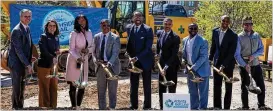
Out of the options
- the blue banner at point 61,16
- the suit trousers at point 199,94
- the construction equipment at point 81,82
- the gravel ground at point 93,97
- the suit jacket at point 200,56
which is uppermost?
the blue banner at point 61,16

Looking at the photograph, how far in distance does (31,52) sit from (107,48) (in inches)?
44.5

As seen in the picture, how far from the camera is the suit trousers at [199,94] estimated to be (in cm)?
637

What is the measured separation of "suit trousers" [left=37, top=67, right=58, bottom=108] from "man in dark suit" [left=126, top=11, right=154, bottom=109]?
1.23 metres

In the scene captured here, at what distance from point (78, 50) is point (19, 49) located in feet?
2.82

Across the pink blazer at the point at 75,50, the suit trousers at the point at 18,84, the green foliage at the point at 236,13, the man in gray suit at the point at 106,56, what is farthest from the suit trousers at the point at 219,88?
the green foliage at the point at 236,13

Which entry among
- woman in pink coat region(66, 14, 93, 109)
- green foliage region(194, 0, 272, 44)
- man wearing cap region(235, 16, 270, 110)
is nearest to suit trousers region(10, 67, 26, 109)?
woman in pink coat region(66, 14, 93, 109)

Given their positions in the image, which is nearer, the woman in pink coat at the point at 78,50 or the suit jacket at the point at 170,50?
the woman in pink coat at the point at 78,50

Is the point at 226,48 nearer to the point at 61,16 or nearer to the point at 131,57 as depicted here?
the point at 131,57

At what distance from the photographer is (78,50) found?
630 centimetres

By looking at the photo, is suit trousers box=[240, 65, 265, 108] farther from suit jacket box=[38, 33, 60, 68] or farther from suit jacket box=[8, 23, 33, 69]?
suit jacket box=[8, 23, 33, 69]

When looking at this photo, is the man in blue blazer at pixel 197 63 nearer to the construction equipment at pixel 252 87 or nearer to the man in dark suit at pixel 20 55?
the construction equipment at pixel 252 87

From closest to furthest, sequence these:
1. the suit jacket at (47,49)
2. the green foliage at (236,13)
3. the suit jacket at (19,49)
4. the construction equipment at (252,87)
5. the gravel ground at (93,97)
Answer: the suit jacket at (19,49)
the suit jacket at (47,49)
the construction equipment at (252,87)
the gravel ground at (93,97)
the green foliage at (236,13)

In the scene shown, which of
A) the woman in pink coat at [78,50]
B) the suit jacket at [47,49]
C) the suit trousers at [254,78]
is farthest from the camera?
the suit trousers at [254,78]

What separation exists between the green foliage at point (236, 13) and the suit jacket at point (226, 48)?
43.2 ft
